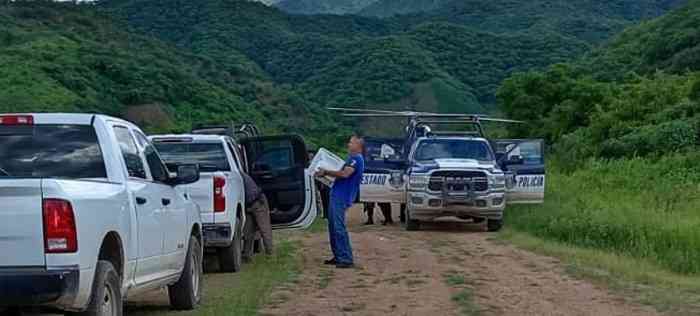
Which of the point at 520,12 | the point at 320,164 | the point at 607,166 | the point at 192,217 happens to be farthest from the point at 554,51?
the point at 192,217

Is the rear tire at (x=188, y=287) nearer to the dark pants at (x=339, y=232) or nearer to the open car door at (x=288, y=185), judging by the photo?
the dark pants at (x=339, y=232)

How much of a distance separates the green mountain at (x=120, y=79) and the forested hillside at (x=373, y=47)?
22.0 feet

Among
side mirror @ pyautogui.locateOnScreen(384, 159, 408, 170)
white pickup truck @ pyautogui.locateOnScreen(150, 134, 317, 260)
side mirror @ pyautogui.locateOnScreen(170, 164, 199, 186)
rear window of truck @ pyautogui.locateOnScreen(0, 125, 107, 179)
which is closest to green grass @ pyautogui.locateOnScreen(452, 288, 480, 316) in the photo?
side mirror @ pyautogui.locateOnScreen(170, 164, 199, 186)

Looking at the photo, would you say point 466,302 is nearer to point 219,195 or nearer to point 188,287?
point 188,287

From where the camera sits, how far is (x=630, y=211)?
18.1 meters

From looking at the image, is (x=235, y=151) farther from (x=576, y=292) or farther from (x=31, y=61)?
(x=31, y=61)

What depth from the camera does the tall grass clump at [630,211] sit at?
15.3m

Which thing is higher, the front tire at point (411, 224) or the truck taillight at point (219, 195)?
the truck taillight at point (219, 195)

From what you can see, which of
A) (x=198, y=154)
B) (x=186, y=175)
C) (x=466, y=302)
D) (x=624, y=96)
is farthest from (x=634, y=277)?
(x=624, y=96)

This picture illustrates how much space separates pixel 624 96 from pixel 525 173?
63.7 ft

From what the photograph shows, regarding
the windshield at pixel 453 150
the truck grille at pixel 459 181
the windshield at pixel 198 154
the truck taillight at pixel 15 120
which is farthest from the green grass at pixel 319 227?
the truck taillight at pixel 15 120

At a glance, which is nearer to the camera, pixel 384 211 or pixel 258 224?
pixel 258 224

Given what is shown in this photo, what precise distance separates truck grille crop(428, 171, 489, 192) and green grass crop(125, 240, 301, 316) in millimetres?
4918

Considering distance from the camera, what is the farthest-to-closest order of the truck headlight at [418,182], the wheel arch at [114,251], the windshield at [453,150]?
the windshield at [453,150]
the truck headlight at [418,182]
the wheel arch at [114,251]
